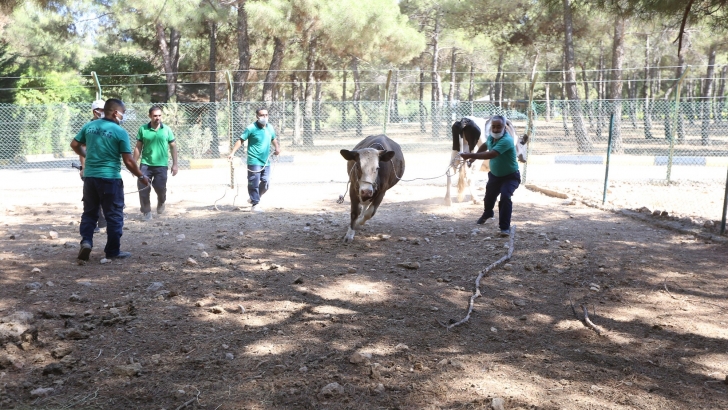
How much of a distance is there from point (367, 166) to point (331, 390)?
4.40 m

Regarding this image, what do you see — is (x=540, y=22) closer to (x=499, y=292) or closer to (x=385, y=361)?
(x=499, y=292)

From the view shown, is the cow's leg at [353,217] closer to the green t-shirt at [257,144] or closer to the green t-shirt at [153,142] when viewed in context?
the green t-shirt at [257,144]

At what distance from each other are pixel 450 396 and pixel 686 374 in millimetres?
1724

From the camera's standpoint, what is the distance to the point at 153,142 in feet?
31.9

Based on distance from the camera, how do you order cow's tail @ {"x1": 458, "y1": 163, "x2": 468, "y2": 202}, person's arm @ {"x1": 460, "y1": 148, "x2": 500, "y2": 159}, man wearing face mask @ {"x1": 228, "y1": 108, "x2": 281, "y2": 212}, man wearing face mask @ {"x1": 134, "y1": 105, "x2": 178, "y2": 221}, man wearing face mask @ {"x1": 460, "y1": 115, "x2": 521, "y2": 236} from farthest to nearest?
cow's tail @ {"x1": 458, "y1": 163, "x2": 468, "y2": 202} < man wearing face mask @ {"x1": 228, "y1": 108, "x2": 281, "y2": 212} < man wearing face mask @ {"x1": 134, "y1": 105, "x2": 178, "y2": 221} < man wearing face mask @ {"x1": 460, "y1": 115, "x2": 521, "y2": 236} < person's arm @ {"x1": 460, "y1": 148, "x2": 500, "y2": 159}

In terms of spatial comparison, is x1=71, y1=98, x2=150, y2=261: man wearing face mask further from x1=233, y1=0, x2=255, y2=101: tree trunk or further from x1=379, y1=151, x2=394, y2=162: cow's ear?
x1=233, y1=0, x2=255, y2=101: tree trunk

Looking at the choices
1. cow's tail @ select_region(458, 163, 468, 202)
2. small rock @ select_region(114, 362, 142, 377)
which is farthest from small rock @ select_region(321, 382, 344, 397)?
cow's tail @ select_region(458, 163, 468, 202)

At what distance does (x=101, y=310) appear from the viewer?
5.29 meters

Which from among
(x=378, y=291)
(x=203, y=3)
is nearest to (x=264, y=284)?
(x=378, y=291)

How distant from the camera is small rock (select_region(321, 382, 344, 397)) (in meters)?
3.86

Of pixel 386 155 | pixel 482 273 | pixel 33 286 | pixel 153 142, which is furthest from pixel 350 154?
pixel 33 286

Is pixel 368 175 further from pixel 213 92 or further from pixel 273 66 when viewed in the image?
pixel 213 92

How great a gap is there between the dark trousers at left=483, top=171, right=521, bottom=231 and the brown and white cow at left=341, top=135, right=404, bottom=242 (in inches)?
54.5

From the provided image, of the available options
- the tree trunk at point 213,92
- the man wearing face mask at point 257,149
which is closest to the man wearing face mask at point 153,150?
the man wearing face mask at point 257,149
